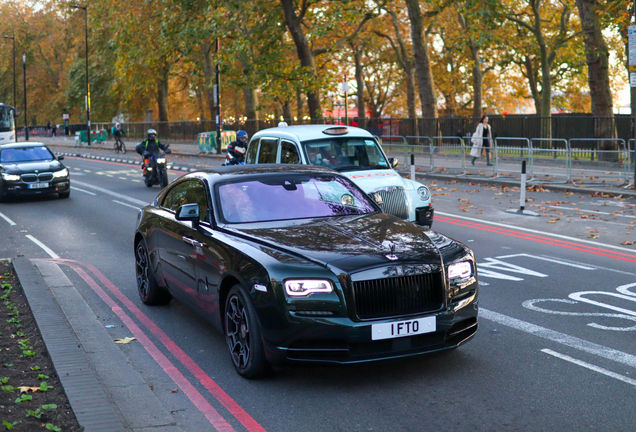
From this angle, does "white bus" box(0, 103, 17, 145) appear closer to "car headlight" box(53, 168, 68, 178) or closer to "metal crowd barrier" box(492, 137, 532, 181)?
"car headlight" box(53, 168, 68, 178)

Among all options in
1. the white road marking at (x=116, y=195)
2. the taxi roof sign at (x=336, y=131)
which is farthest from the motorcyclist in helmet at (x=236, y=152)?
the taxi roof sign at (x=336, y=131)

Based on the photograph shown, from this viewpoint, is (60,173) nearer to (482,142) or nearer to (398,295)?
(482,142)

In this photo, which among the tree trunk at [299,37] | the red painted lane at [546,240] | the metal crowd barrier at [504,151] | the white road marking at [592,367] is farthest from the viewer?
the tree trunk at [299,37]

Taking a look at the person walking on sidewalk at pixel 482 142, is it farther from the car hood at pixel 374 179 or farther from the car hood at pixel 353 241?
the car hood at pixel 353 241

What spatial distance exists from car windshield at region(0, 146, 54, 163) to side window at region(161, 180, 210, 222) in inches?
547

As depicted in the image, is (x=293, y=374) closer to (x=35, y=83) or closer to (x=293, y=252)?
(x=293, y=252)

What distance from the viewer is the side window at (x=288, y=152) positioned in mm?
11255

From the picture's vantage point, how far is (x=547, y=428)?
14.6ft

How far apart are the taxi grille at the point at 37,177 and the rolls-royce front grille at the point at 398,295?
52.4ft

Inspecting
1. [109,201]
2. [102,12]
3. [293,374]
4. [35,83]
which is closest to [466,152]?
[109,201]

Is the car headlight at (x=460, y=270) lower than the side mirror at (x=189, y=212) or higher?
lower

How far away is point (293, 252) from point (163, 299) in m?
3.01

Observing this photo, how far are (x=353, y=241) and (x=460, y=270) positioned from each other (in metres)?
0.83

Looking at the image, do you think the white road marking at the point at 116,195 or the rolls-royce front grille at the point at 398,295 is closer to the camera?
the rolls-royce front grille at the point at 398,295
